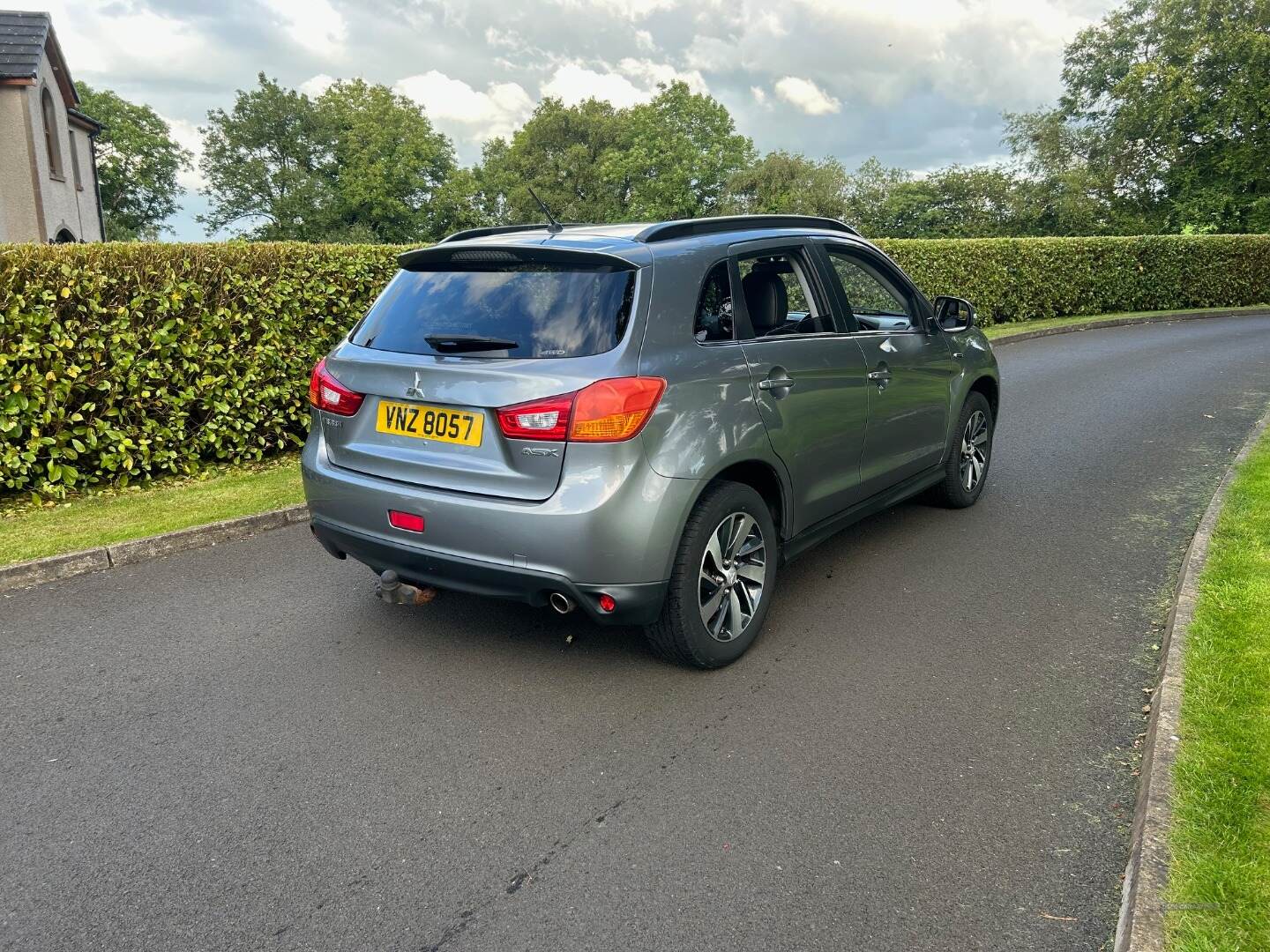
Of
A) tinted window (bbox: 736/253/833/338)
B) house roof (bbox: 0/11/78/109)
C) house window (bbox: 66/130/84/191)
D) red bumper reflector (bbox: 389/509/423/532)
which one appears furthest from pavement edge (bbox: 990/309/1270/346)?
house window (bbox: 66/130/84/191)

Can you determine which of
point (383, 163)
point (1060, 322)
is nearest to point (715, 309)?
point (1060, 322)

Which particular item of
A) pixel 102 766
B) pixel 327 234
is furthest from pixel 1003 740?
pixel 327 234

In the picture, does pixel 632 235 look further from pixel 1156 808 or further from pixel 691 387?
pixel 1156 808

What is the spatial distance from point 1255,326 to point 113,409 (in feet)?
76.2

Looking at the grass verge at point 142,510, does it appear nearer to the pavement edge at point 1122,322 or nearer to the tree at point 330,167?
the pavement edge at point 1122,322

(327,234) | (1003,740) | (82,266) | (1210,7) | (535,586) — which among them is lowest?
(1003,740)

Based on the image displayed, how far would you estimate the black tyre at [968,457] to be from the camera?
20.2 feet

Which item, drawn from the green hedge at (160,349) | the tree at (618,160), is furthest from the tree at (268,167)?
the green hedge at (160,349)

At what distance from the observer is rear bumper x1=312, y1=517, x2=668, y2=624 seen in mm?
3547

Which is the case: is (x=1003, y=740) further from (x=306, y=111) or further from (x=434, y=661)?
(x=306, y=111)

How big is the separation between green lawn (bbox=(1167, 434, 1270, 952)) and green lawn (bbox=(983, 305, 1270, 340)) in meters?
13.3

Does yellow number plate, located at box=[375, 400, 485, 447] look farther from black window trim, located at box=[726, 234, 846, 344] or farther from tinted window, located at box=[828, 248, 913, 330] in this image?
tinted window, located at box=[828, 248, 913, 330]

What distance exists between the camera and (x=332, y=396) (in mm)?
4129

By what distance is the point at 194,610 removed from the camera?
4.86m
